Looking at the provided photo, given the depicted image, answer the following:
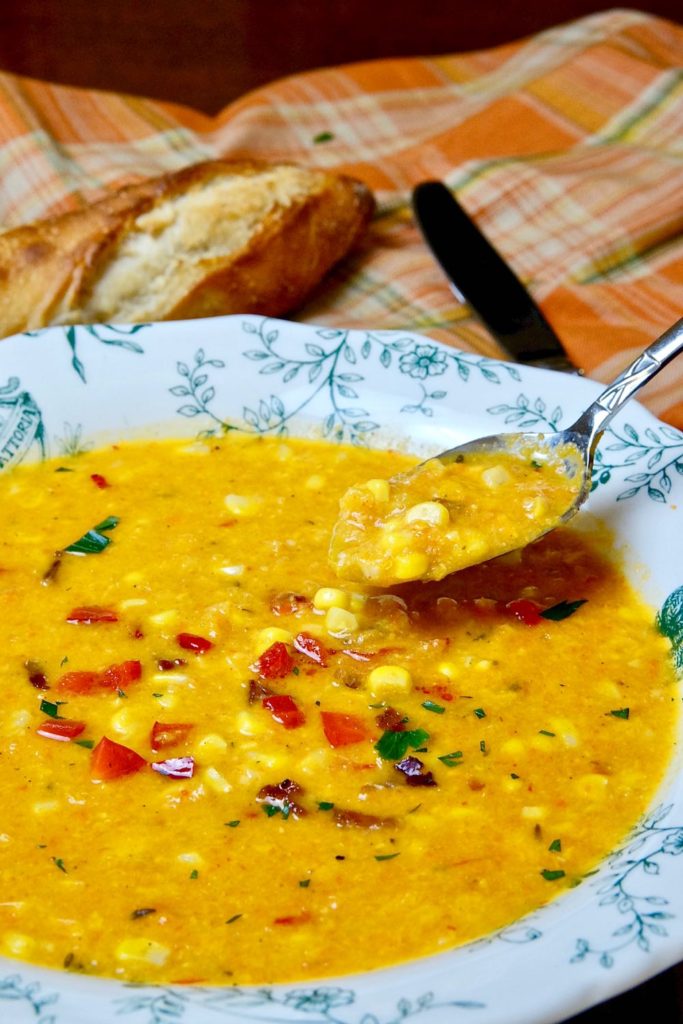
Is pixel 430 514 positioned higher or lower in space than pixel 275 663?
higher

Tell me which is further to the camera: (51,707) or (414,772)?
(51,707)

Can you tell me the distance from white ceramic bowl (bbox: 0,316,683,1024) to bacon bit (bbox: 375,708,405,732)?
0.61m

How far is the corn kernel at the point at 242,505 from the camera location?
400 cm

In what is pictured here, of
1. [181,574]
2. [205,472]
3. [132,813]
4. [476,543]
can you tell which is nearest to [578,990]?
[132,813]

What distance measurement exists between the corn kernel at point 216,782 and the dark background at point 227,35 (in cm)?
498

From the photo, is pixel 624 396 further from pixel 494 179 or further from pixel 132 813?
pixel 494 179

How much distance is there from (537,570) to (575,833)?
1.03 metres

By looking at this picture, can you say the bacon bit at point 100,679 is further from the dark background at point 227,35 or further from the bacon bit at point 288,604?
the dark background at point 227,35

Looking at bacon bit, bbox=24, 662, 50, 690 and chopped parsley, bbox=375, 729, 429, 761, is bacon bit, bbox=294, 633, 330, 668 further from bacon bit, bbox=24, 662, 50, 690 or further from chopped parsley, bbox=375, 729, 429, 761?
bacon bit, bbox=24, 662, 50, 690

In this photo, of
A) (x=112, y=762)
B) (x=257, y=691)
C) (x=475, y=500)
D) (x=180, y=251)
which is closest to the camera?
(x=112, y=762)

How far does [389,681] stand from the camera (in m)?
3.25

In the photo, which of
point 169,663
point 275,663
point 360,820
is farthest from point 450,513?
point 360,820

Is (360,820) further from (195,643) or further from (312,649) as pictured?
(195,643)

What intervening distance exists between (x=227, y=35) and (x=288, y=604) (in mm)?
5373
